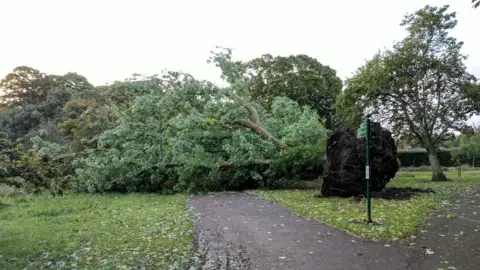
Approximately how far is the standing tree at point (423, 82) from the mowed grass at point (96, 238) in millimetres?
13542

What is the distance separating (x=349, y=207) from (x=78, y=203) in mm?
8605

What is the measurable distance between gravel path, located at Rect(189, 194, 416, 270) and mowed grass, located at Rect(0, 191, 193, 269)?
412 mm

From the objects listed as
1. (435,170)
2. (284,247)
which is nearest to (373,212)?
(284,247)

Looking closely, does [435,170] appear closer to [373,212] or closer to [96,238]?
[373,212]

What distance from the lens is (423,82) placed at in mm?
21266

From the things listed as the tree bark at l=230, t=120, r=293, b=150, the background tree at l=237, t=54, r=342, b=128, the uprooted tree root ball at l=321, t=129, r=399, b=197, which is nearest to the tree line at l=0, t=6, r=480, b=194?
the tree bark at l=230, t=120, r=293, b=150

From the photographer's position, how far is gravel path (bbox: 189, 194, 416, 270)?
516cm

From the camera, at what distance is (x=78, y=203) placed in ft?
42.2

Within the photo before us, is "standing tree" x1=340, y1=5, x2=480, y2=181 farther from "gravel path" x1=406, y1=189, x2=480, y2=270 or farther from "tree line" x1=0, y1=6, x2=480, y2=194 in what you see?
"gravel path" x1=406, y1=189, x2=480, y2=270

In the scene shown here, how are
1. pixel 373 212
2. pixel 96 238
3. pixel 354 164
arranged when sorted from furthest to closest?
pixel 354 164, pixel 373 212, pixel 96 238

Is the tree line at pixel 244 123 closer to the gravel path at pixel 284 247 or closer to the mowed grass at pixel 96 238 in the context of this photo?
the mowed grass at pixel 96 238

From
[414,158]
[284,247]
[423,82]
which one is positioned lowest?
[284,247]

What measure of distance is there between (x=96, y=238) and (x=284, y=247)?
3448mm

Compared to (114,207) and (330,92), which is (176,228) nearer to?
(114,207)
